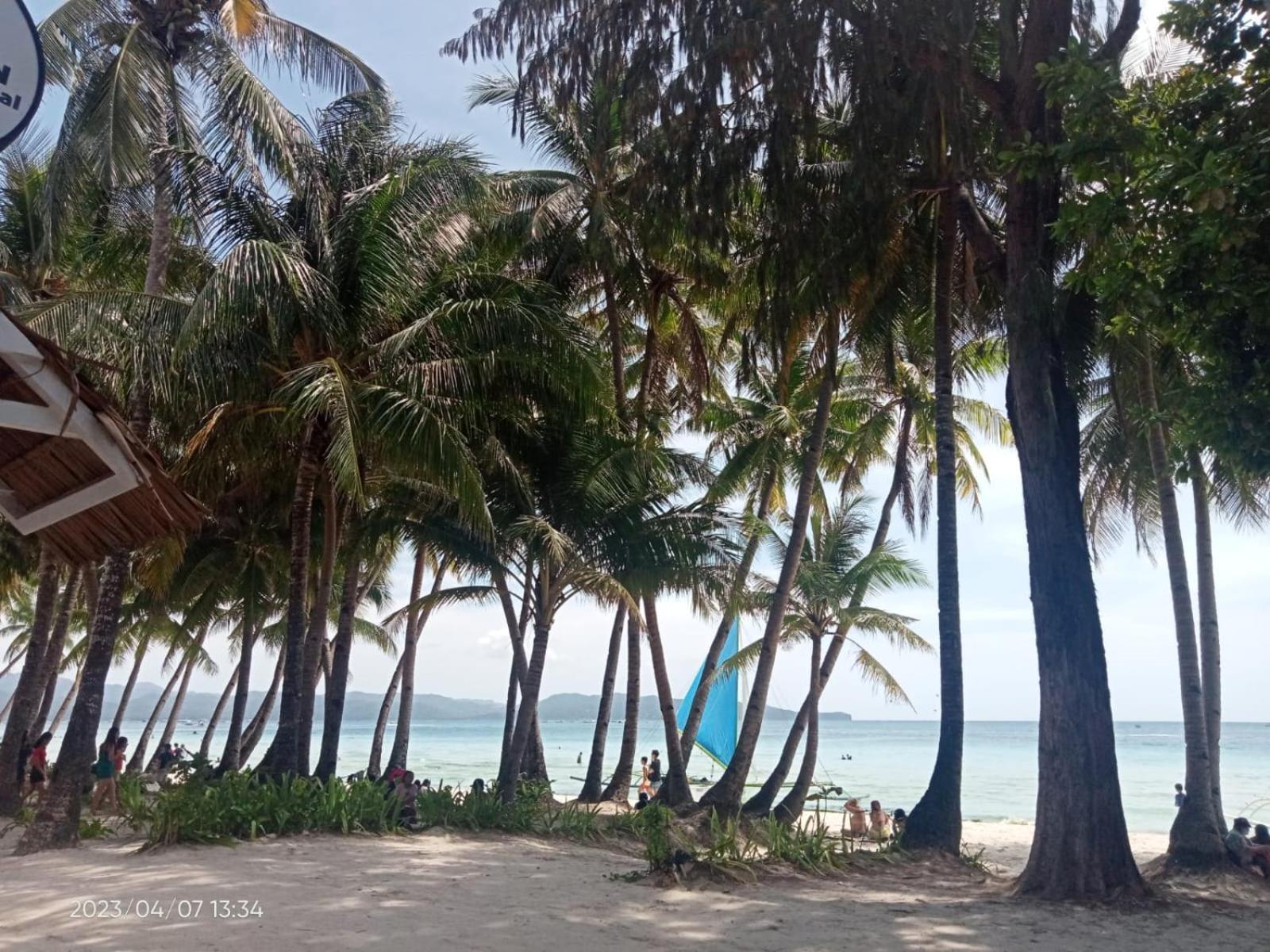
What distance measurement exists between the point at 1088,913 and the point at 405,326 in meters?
11.0

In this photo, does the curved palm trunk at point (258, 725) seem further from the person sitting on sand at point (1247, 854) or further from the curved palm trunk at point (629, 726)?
the person sitting on sand at point (1247, 854)

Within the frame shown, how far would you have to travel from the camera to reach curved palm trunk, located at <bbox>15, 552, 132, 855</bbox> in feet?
38.0

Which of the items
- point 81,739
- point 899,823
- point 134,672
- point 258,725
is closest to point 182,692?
point 134,672

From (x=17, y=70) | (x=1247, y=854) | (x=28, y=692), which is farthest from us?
(x=28, y=692)

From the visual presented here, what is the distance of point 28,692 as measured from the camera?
50.3 ft

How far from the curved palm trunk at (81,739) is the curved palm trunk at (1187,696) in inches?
472

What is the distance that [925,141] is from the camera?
10.9m

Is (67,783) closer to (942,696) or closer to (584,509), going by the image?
(584,509)

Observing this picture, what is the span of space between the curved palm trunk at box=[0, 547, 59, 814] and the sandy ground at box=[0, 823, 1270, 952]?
15.1 ft

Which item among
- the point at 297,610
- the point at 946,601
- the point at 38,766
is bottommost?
the point at 38,766

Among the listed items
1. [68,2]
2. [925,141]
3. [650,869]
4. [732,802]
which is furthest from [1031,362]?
[68,2]

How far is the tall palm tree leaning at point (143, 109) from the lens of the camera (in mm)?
11766

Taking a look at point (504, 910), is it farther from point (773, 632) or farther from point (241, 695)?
point (241, 695)
